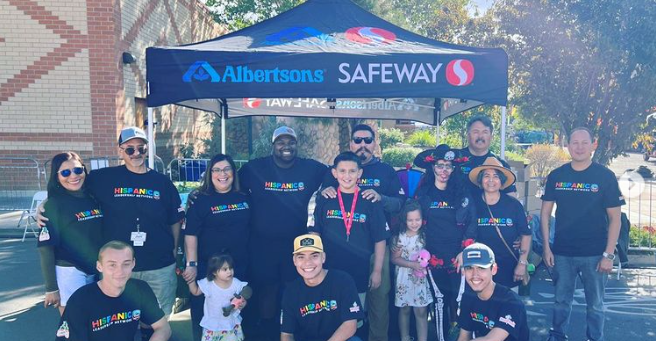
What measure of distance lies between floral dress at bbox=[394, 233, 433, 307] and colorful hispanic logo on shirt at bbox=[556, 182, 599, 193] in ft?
4.40

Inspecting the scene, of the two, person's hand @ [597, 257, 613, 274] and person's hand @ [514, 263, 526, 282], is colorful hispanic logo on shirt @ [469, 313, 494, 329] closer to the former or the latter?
person's hand @ [514, 263, 526, 282]

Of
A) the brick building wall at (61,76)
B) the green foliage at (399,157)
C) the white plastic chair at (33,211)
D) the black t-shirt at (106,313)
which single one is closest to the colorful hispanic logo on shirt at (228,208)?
the black t-shirt at (106,313)

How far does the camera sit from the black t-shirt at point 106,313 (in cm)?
292

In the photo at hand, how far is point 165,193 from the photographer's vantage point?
3900mm

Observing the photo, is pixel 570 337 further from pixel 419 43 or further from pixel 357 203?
pixel 419 43

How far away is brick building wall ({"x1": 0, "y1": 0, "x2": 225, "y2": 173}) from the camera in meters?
10.8

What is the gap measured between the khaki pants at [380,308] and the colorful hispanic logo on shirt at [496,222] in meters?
0.89

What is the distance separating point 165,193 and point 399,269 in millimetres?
2135

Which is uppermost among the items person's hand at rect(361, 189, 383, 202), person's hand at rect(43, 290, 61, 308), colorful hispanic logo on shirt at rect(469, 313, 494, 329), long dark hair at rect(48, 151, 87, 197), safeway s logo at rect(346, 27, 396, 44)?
safeway s logo at rect(346, 27, 396, 44)

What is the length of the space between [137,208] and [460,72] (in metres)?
2.99

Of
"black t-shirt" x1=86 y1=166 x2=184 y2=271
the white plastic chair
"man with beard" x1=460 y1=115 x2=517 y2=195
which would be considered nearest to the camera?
"black t-shirt" x1=86 y1=166 x2=184 y2=271

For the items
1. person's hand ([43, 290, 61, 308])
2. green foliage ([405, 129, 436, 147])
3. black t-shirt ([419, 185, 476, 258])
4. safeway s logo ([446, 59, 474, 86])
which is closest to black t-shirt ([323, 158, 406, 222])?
black t-shirt ([419, 185, 476, 258])

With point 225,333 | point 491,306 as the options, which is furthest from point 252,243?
point 491,306

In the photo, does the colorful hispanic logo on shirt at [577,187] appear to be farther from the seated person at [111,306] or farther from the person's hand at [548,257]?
the seated person at [111,306]
